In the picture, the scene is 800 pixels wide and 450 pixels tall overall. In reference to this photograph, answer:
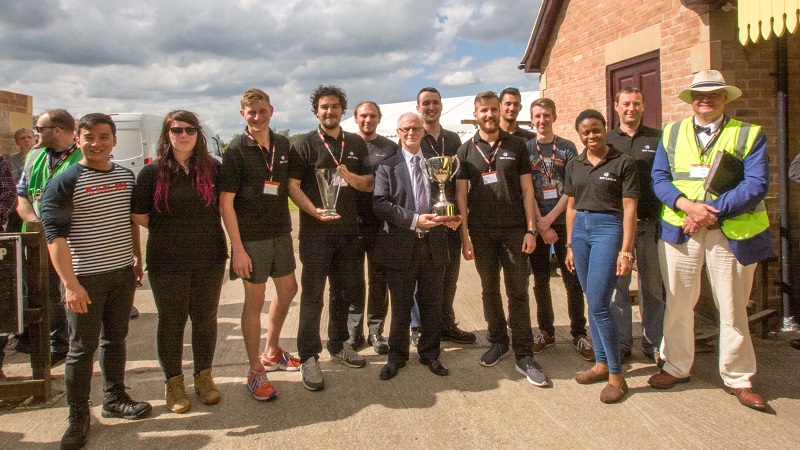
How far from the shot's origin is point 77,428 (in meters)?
3.39

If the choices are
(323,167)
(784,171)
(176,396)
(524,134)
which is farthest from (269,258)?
(784,171)

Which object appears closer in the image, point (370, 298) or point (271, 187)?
point (271, 187)

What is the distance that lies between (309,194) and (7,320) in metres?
2.28

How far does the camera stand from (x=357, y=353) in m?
4.77

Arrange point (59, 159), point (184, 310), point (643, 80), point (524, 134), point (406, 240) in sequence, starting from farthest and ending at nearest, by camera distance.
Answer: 1. point (643, 80)
2. point (524, 134)
3. point (59, 159)
4. point (406, 240)
5. point (184, 310)

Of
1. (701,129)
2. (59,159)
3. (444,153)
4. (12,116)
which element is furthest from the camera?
(12,116)

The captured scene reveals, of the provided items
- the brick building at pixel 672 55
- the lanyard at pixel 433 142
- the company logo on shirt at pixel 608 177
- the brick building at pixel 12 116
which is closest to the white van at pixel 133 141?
the brick building at pixel 12 116

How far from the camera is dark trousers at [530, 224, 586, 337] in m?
4.83

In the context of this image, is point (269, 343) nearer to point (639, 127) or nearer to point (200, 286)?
point (200, 286)

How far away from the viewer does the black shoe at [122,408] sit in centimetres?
366

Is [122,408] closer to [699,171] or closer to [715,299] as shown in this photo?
[715,299]

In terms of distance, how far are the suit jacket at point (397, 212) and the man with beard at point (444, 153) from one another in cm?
60

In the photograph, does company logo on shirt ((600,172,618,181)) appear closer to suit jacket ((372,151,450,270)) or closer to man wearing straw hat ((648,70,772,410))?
man wearing straw hat ((648,70,772,410))

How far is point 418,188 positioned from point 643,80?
4211 millimetres
